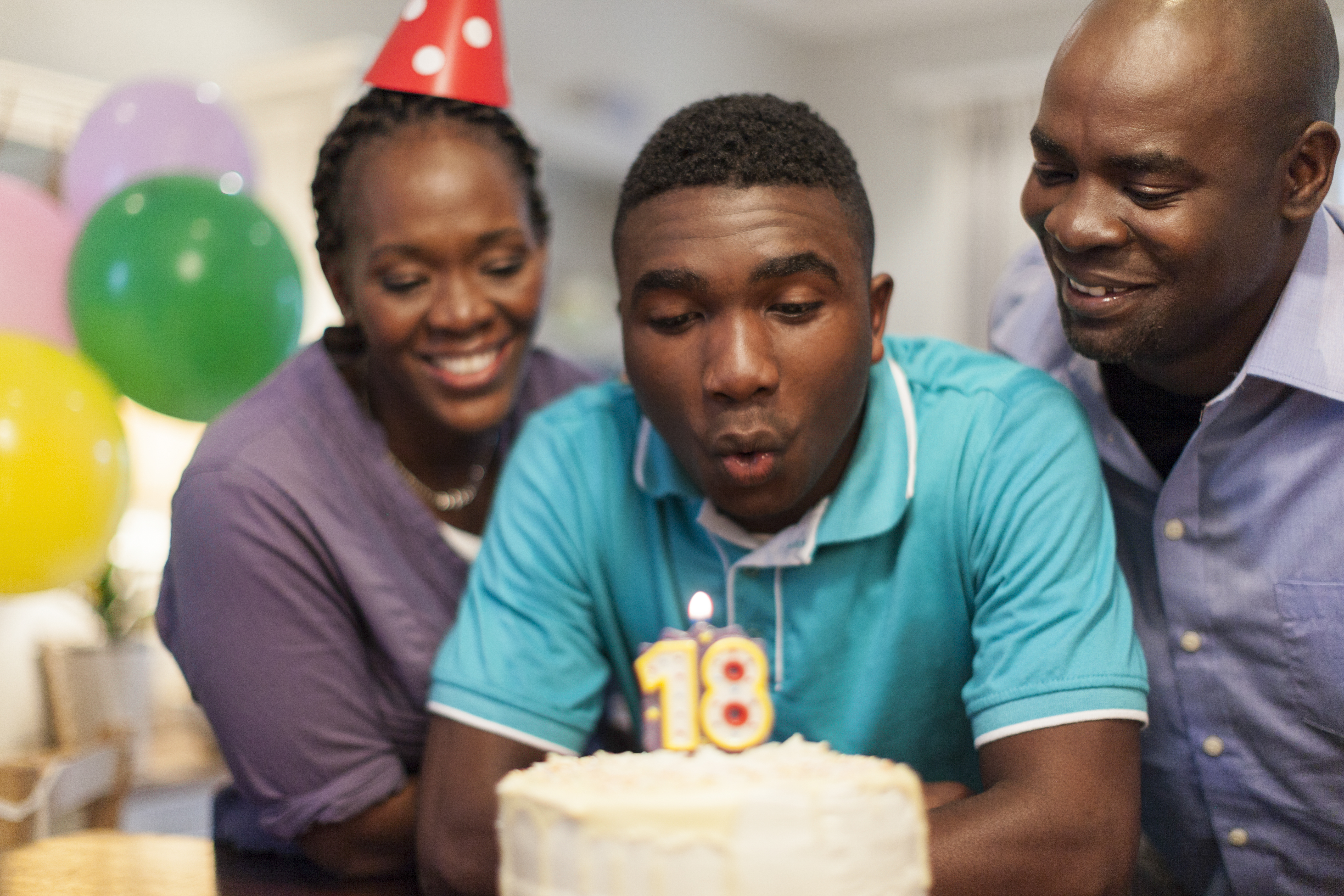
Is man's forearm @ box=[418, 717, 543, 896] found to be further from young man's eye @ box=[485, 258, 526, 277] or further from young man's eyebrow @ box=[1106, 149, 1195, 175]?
young man's eyebrow @ box=[1106, 149, 1195, 175]

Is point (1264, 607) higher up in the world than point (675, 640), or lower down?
lower down

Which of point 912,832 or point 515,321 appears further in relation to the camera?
point 515,321

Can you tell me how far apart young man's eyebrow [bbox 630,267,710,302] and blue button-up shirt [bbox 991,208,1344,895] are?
633 mm

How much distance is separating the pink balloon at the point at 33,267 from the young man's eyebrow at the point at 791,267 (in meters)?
1.90

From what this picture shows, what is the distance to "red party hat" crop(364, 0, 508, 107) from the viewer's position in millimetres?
1815

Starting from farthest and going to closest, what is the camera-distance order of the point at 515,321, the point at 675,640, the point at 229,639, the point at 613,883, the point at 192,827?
1. the point at 192,827
2. the point at 515,321
3. the point at 229,639
4. the point at 675,640
5. the point at 613,883

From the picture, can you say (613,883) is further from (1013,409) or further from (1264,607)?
(1264,607)

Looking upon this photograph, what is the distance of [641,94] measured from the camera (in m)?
6.09

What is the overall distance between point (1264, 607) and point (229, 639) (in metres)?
1.28

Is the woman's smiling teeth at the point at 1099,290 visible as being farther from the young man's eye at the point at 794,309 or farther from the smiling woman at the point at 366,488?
the smiling woman at the point at 366,488

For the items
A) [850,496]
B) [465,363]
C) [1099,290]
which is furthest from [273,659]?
[1099,290]

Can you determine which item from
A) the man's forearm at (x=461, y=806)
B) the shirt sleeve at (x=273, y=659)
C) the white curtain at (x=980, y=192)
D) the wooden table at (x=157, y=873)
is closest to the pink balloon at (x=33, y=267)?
the shirt sleeve at (x=273, y=659)

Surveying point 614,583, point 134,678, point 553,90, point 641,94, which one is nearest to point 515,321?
point 614,583

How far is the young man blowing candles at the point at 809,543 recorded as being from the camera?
3.99 ft
